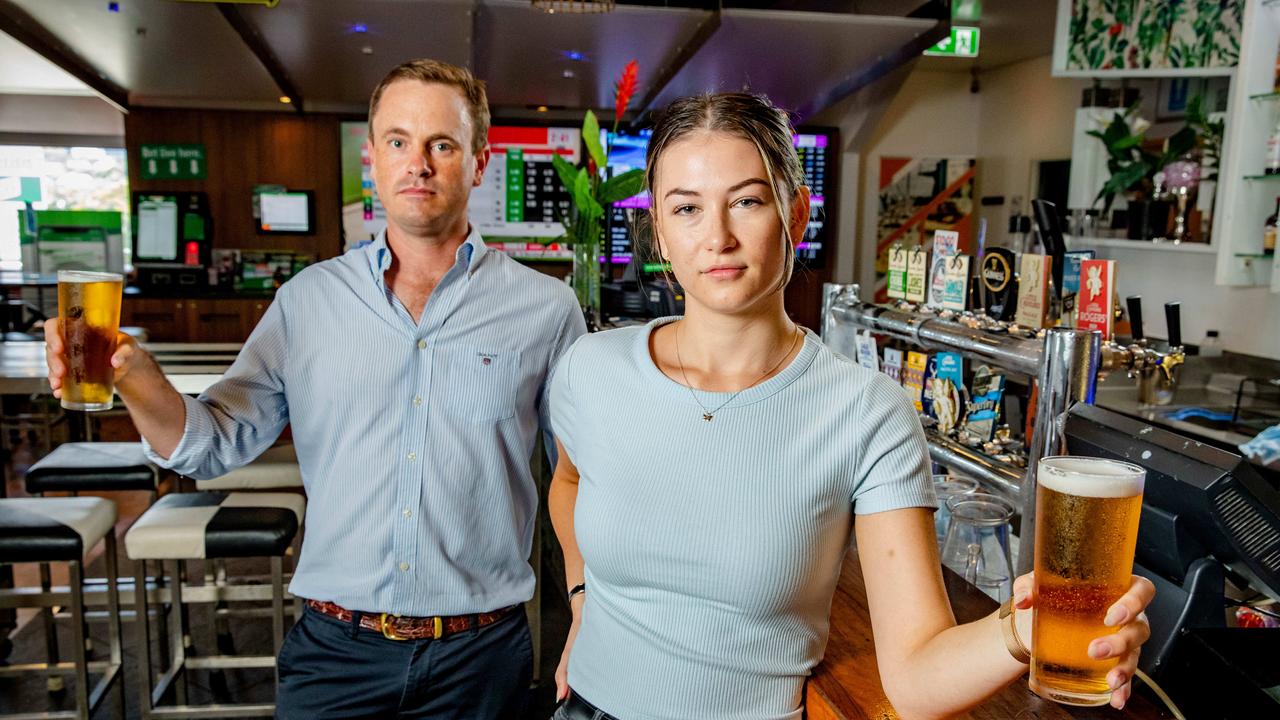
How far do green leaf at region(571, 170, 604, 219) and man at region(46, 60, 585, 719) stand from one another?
1619 mm

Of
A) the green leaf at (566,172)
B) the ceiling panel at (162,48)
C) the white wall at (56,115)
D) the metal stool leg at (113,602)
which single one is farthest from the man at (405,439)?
the white wall at (56,115)

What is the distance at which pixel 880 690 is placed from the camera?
1.18 metres

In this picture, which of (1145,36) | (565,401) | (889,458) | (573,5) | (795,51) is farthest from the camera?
(795,51)

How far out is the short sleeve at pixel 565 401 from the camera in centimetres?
133

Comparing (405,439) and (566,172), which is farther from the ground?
(566,172)

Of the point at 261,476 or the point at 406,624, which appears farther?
the point at 261,476

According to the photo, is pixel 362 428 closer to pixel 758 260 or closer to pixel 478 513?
pixel 478 513

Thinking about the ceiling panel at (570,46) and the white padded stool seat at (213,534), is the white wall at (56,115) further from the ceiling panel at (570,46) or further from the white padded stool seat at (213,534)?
the white padded stool seat at (213,534)

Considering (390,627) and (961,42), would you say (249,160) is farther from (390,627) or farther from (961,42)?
(390,627)

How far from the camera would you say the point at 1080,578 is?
2.51ft

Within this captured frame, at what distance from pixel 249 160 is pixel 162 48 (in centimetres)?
170

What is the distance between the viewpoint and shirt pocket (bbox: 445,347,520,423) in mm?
1709

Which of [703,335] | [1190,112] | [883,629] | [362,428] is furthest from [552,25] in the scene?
[883,629]

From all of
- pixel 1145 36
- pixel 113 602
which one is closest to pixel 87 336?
pixel 113 602
